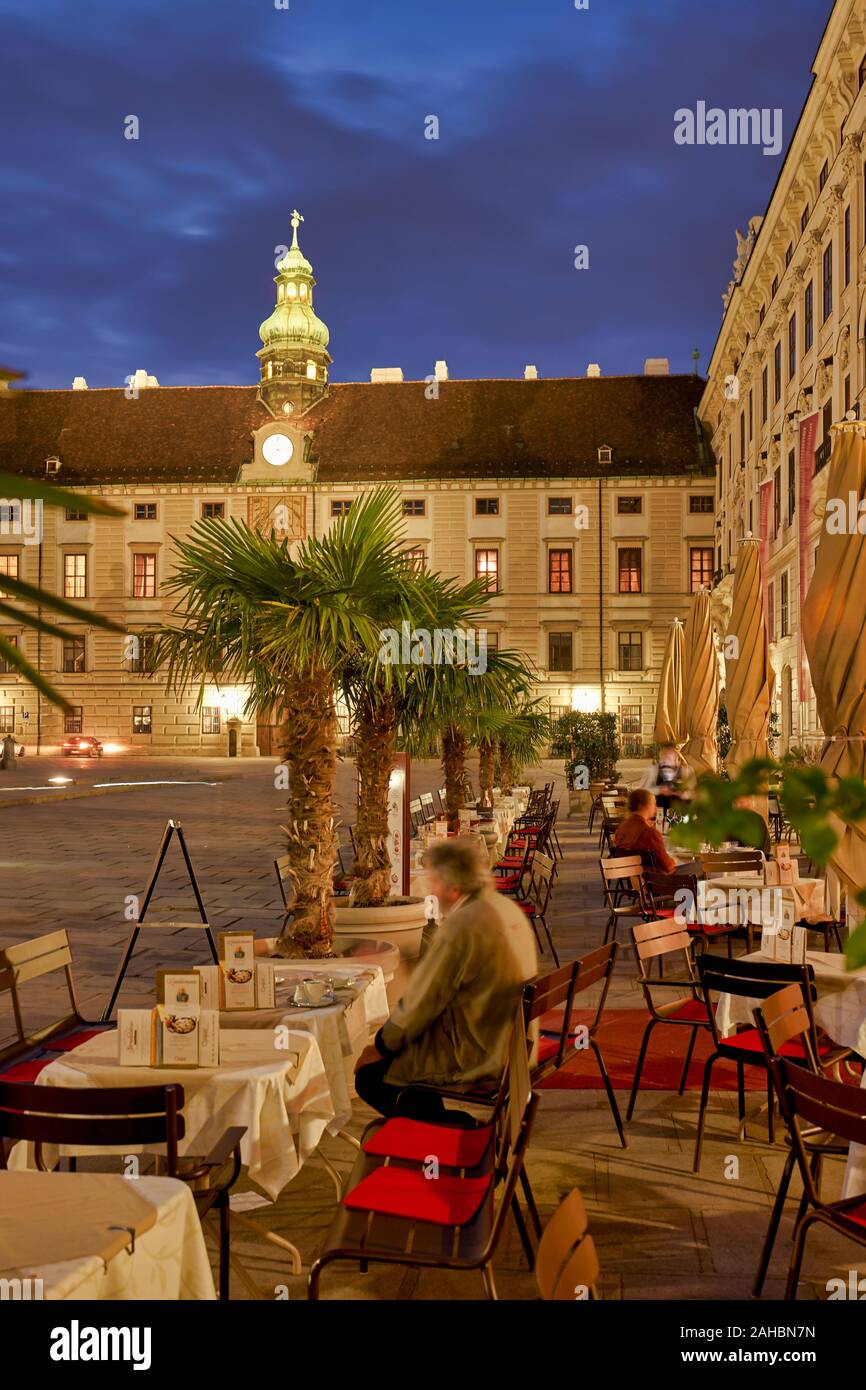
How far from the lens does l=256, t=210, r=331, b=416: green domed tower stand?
59969mm

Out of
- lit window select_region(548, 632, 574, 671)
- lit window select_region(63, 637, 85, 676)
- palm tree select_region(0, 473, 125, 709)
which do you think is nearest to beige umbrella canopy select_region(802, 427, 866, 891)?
palm tree select_region(0, 473, 125, 709)

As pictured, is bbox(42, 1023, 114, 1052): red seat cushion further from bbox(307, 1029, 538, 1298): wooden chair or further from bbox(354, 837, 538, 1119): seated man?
bbox(307, 1029, 538, 1298): wooden chair

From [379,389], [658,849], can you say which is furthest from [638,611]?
[658,849]

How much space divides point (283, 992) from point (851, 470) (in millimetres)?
5529

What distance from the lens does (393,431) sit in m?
59.4

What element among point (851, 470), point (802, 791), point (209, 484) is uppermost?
point (209, 484)

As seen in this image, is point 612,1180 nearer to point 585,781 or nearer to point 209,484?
point 585,781

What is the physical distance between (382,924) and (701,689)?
930 cm

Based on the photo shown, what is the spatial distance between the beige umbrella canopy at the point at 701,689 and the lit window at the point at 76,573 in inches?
1819

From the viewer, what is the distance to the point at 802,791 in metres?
1.55

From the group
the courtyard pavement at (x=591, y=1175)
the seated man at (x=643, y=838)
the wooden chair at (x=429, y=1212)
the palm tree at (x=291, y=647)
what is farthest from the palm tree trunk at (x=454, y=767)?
the wooden chair at (x=429, y=1212)

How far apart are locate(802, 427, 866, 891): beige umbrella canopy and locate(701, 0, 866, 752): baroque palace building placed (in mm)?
9283

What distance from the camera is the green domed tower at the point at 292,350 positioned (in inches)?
2361

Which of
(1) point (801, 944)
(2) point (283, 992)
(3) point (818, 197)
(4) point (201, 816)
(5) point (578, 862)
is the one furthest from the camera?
(3) point (818, 197)
